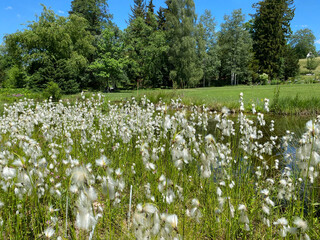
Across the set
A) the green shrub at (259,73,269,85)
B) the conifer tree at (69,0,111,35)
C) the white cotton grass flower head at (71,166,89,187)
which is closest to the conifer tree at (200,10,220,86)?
the green shrub at (259,73,269,85)

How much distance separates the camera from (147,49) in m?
39.7

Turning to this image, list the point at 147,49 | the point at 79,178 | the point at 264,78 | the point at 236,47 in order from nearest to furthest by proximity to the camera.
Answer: the point at 79,178 < the point at 264,78 < the point at 147,49 < the point at 236,47

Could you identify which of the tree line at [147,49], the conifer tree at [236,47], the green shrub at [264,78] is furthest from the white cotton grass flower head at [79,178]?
the conifer tree at [236,47]

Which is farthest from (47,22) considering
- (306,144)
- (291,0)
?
(291,0)

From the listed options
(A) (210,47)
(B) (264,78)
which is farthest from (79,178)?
(A) (210,47)

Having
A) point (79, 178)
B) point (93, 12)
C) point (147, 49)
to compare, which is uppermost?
point (93, 12)

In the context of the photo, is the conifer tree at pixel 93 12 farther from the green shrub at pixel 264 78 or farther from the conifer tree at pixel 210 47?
the green shrub at pixel 264 78

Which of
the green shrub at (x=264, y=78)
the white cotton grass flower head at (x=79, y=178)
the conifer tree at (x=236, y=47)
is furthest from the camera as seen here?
the conifer tree at (x=236, y=47)

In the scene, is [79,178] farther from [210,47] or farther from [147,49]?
[210,47]

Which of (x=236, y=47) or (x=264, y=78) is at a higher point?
(x=236, y=47)

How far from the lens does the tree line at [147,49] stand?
3130 cm

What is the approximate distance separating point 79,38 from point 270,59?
35599 millimetres

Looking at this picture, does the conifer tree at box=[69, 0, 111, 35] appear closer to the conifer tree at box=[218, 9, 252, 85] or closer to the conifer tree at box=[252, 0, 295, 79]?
the conifer tree at box=[218, 9, 252, 85]

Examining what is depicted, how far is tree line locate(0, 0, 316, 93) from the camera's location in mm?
31297
